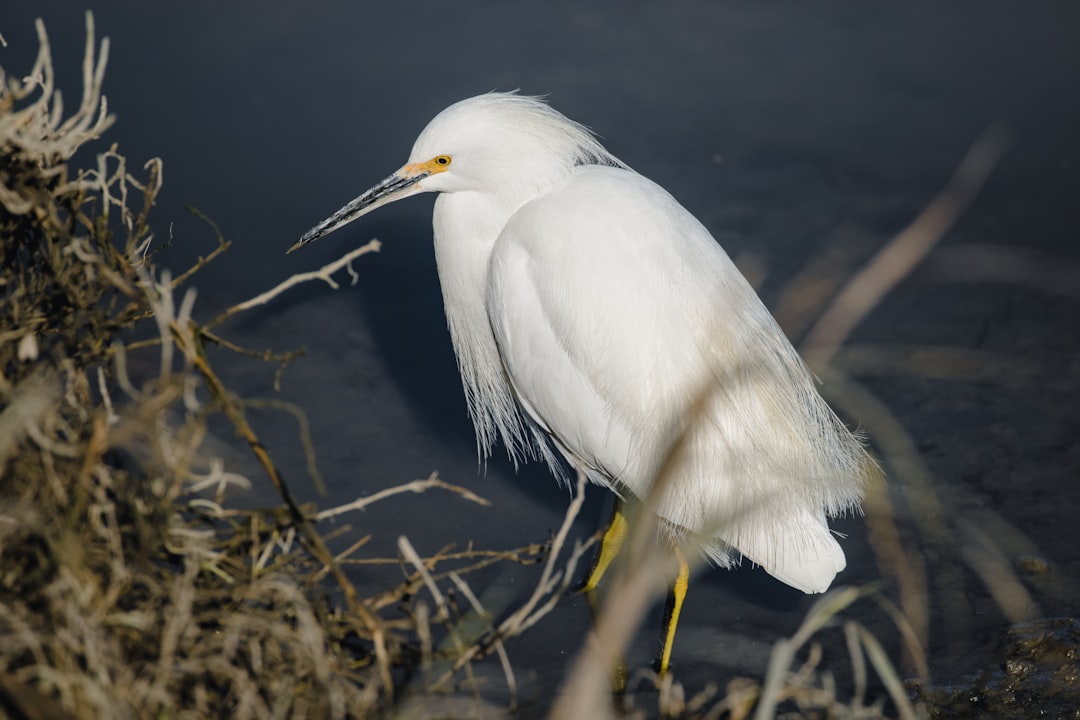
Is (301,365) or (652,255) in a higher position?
(652,255)

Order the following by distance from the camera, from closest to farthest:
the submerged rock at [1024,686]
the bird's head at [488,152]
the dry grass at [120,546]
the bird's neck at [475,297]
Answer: the dry grass at [120,546], the submerged rock at [1024,686], the bird's head at [488,152], the bird's neck at [475,297]

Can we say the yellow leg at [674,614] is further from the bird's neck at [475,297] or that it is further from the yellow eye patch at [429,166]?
the yellow eye patch at [429,166]

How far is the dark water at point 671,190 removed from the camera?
9.78 ft

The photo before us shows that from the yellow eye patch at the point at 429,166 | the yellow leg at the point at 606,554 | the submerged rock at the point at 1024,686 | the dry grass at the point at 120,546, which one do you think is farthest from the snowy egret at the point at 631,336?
the dry grass at the point at 120,546

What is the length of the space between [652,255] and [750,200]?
189 centimetres

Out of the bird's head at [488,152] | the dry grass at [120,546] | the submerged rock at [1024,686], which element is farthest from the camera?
the bird's head at [488,152]

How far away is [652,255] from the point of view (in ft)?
8.30

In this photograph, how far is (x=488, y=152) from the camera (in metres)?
2.59

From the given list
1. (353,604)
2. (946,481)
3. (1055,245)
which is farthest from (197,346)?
(1055,245)

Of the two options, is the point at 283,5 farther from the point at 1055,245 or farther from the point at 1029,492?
the point at 1029,492

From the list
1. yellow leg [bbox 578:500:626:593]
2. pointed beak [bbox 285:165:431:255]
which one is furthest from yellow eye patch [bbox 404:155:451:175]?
yellow leg [bbox 578:500:626:593]

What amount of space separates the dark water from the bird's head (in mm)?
903

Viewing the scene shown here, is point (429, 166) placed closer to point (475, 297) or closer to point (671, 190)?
point (475, 297)

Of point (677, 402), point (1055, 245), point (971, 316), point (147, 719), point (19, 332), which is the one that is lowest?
point (147, 719)
